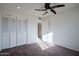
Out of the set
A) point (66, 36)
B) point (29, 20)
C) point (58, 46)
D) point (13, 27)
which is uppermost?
point (29, 20)

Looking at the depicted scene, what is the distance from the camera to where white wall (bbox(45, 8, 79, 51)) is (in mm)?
3865

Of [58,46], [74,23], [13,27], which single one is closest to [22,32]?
[13,27]

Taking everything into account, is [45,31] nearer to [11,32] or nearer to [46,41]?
[46,41]

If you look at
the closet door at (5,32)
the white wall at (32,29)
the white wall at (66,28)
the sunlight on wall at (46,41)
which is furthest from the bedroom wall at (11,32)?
the white wall at (66,28)

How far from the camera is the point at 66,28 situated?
167 inches

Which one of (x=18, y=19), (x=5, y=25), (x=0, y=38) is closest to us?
(x=0, y=38)

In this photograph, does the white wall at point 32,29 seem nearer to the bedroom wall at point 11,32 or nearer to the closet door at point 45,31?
the bedroom wall at point 11,32

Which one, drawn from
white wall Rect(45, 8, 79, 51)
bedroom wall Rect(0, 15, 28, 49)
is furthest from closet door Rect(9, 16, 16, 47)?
white wall Rect(45, 8, 79, 51)

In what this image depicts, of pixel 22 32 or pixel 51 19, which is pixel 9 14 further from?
pixel 51 19

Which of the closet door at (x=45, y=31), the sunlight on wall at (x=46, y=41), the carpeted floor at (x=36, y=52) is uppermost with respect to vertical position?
the closet door at (x=45, y=31)

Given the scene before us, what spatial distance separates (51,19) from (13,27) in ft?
5.63

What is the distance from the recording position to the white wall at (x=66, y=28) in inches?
152

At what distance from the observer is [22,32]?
4348 mm

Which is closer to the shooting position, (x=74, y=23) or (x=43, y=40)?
(x=74, y=23)
